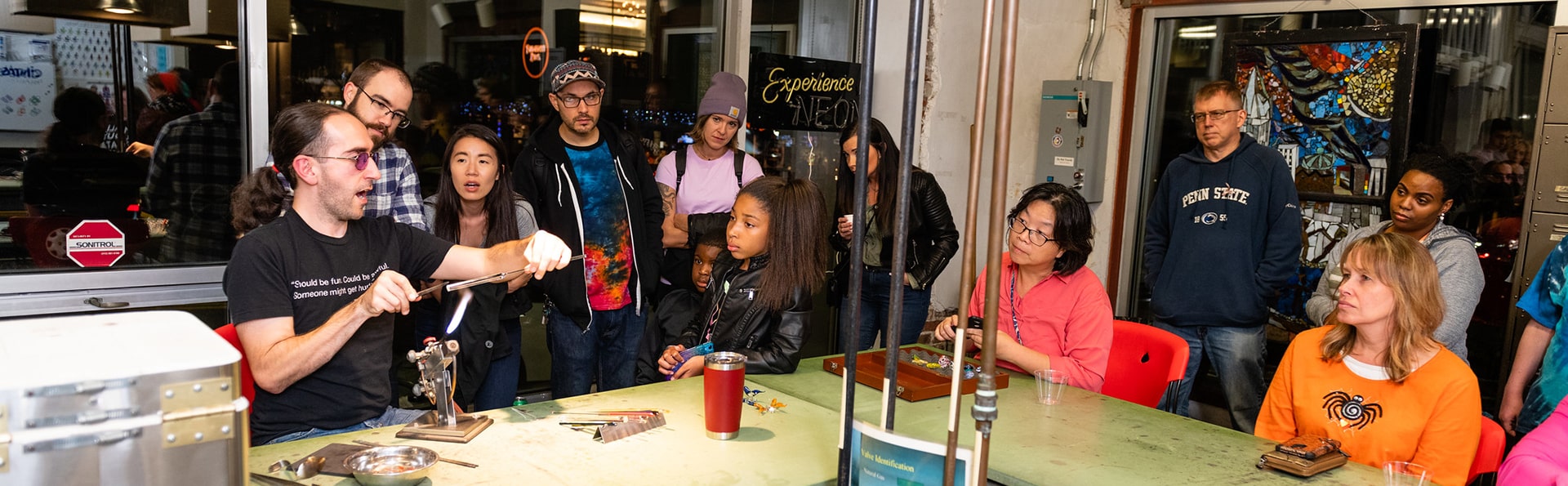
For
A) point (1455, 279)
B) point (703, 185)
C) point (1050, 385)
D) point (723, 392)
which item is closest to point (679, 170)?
point (703, 185)

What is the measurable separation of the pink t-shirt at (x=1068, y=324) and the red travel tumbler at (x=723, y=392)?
97cm

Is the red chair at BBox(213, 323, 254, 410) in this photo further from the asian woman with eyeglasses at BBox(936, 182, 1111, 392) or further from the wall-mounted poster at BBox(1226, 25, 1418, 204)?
the wall-mounted poster at BBox(1226, 25, 1418, 204)

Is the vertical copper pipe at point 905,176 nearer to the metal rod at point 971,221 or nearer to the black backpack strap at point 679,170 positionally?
the metal rod at point 971,221

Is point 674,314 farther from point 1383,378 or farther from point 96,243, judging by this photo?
point 1383,378

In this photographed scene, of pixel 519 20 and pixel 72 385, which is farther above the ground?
pixel 519 20

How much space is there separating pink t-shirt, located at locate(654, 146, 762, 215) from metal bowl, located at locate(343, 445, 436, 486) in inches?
91.0

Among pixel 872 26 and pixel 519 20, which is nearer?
pixel 872 26

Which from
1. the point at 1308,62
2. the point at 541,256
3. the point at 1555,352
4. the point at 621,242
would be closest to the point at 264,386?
the point at 541,256

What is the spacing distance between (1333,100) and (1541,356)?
187cm

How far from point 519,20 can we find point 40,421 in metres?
3.48

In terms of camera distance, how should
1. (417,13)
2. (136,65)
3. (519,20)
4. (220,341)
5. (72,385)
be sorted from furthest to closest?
(519,20) → (417,13) → (136,65) → (220,341) → (72,385)

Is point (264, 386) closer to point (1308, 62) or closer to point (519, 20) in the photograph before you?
point (519, 20)

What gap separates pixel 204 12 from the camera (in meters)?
3.47

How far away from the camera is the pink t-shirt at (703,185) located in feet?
13.8
